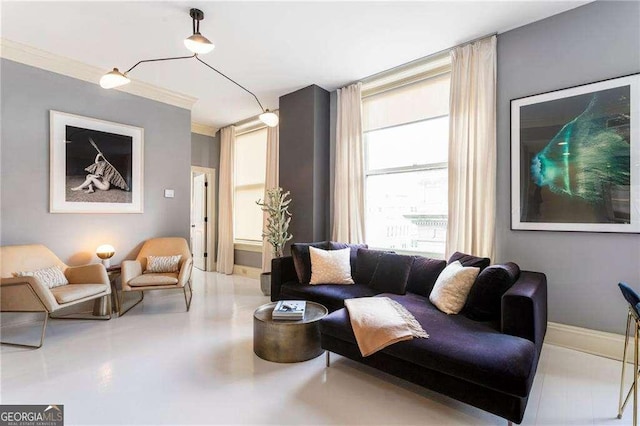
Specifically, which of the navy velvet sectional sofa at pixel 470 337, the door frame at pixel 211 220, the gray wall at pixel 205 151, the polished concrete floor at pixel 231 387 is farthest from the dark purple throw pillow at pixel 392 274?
the gray wall at pixel 205 151

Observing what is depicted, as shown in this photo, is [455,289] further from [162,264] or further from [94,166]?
[94,166]

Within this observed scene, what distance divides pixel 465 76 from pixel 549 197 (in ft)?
4.84

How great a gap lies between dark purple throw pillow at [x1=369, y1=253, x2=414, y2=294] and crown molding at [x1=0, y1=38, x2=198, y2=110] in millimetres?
3887

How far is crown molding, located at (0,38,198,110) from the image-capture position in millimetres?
3154

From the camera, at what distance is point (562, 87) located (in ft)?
8.77

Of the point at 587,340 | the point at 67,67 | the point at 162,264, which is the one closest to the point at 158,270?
the point at 162,264

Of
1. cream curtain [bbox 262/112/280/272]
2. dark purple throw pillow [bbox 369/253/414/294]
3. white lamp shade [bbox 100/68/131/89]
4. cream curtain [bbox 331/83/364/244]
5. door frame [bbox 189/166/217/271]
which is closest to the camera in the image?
white lamp shade [bbox 100/68/131/89]

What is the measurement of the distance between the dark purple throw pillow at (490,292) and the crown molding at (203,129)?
5.66m

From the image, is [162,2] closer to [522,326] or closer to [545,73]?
[545,73]

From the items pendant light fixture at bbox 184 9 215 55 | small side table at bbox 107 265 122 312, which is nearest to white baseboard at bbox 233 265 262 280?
small side table at bbox 107 265 122 312

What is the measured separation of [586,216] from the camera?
2.54m

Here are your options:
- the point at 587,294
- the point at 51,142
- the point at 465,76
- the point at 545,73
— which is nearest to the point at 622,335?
the point at 587,294

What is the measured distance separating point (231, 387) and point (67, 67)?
13.3ft

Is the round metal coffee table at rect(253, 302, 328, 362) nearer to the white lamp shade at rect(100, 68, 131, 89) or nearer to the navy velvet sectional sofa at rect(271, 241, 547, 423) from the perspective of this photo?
the navy velvet sectional sofa at rect(271, 241, 547, 423)
